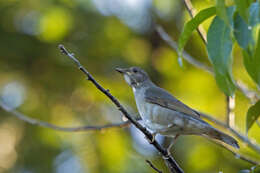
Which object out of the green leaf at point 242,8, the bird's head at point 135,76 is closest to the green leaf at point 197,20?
the green leaf at point 242,8

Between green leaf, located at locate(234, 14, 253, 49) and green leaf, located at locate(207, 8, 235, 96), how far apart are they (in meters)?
0.09

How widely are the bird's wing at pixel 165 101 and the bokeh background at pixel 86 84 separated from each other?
171 centimetres

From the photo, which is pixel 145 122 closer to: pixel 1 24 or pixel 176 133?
pixel 176 133

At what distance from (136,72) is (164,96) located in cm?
65

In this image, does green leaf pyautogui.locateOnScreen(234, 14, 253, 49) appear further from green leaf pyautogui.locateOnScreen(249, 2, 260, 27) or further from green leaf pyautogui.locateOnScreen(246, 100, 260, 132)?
green leaf pyautogui.locateOnScreen(246, 100, 260, 132)

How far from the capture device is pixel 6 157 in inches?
248

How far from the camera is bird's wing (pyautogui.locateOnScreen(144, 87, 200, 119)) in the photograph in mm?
4016

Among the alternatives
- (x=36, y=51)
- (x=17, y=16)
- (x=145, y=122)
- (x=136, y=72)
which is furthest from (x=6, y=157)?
(x=145, y=122)

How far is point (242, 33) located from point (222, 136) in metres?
1.38

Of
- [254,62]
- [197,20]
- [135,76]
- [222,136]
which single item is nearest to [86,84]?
[135,76]

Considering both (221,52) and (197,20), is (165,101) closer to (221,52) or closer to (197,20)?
(197,20)

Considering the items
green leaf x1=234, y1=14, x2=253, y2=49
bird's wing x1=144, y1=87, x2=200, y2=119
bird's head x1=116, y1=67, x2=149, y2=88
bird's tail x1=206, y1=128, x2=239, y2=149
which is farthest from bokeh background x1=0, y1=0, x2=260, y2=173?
green leaf x1=234, y1=14, x2=253, y2=49

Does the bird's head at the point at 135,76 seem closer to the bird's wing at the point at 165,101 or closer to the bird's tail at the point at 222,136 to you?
the bird's wing at the point at 165,101

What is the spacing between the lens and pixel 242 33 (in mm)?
2416
